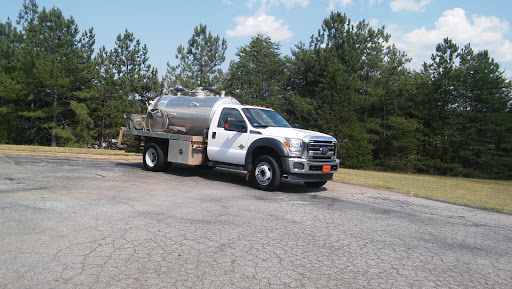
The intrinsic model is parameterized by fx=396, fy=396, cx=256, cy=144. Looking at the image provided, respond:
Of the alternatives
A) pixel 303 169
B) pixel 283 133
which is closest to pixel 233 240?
pixel 303 169

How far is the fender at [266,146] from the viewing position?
10023mm

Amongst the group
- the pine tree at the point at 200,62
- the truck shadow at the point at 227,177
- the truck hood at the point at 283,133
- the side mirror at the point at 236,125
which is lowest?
the truck shadow at the point at 227,177

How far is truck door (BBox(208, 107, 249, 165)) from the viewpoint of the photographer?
36.1 feet

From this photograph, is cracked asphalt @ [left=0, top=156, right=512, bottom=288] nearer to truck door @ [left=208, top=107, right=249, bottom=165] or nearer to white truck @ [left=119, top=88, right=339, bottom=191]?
white truck @ [left=119, top=88, right=339, bottom=191]

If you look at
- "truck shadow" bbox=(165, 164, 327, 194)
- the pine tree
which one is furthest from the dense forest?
"truck shadow" bbox=(165, 164, 327, 194)

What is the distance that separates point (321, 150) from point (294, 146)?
0.82 meters

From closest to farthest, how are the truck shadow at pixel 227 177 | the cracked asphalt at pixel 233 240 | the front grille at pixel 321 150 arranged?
the cracked asphalt at pixel 233 240
the front grille at pixel 321 150
the truck shadow at pixel 227 177

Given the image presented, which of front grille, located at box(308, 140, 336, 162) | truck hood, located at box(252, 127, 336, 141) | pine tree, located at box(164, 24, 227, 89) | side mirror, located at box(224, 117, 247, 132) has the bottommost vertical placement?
front grille, located at box(308, 140, 336, 162)

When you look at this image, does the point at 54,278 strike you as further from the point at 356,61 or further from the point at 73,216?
the point at 356,61

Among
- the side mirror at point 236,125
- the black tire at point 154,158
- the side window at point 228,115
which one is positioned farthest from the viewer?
the black tire at point 154,158

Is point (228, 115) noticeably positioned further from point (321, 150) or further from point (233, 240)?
point (233, 240)

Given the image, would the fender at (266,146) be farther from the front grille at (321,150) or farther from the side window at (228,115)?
the side window at (228,115)

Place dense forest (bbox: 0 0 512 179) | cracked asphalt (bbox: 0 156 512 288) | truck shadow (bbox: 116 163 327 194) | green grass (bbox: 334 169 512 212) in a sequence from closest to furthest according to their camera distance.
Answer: cracked asphalt (bbox: 0 156 512 288) < truck shadow (bbox: 116 163 327 194) < green grass (bbox: 334 169 512 212) < dense forest (bbox: 0 0 512 179)

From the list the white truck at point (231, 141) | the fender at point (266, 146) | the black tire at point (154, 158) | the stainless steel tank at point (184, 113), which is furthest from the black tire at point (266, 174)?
the black tire at point (154, 158)
